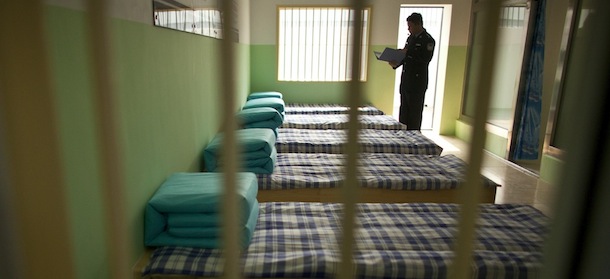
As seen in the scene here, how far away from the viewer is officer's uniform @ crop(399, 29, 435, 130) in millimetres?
4398

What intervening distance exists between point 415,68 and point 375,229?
331 centimetres

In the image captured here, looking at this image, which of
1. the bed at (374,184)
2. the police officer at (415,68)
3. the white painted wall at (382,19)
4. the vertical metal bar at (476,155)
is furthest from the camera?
the white painted wall at (382,19)

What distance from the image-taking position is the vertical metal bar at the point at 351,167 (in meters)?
0.42

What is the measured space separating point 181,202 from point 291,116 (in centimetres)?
301

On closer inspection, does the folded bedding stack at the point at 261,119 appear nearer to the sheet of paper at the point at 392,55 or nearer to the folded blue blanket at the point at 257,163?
the folded blue blanket at the point at 257,163

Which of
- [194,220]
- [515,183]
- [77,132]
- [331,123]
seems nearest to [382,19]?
[331,123]

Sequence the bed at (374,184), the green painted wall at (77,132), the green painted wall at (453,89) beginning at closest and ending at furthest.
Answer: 1. the green painted wall at (77,132)
2. the bed at (374,184)
3. the green painted wall at (453,89)

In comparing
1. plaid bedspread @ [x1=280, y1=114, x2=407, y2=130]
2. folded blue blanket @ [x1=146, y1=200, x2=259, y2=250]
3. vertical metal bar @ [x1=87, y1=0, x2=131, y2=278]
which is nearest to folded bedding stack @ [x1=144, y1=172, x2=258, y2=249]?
folded blue blanket @ [x1=146, y1=200, x2=259, y2=250]

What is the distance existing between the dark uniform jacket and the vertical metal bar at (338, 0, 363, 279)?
428 cm

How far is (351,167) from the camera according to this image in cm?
46

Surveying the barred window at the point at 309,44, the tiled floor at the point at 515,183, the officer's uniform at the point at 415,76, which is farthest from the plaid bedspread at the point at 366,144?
the barred window at the point at 309,44

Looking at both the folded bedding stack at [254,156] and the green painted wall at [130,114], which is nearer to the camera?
the green painted wall at [130,114]

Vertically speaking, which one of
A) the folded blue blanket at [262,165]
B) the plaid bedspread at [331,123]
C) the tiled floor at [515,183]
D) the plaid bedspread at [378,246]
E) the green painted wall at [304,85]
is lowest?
the tiled floor at [515,183]

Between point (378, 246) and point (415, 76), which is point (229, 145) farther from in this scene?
point (415, 76)
